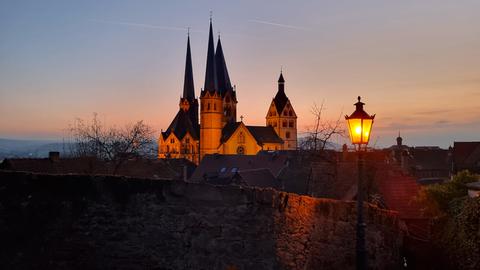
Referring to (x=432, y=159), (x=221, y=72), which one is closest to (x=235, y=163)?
(x=432, y=159)

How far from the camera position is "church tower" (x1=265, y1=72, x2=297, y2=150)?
11381cm

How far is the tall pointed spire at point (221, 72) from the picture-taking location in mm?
93625

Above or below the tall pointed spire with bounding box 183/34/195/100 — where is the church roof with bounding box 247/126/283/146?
below

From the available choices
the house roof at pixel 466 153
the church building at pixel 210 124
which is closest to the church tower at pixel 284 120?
the church building at pixel 210 124

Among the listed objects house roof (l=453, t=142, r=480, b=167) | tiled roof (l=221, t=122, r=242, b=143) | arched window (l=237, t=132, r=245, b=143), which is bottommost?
house roof (l=453, t=142, r=480, b=167)

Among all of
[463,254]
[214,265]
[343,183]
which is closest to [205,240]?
[214,265]

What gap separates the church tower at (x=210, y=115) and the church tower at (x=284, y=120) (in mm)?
19721

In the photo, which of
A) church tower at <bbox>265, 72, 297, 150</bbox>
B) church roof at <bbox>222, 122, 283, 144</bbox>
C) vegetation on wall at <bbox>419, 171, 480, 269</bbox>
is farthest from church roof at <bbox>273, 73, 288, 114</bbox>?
vegetation on wall at <bbox>419, 171, 480, 269</bbox>

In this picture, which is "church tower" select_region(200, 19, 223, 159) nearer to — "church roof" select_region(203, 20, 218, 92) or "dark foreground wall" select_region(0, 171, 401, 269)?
"church roof" select_region(203, 20, 218, 92)

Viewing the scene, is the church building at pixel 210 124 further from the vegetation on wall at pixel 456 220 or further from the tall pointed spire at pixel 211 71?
the vegetation on wall at pixel 456 220

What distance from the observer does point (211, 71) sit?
9338cm

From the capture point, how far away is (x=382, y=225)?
10227mm

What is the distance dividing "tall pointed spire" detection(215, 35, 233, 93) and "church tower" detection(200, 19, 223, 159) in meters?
1.49

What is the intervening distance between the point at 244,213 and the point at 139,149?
2461cm
